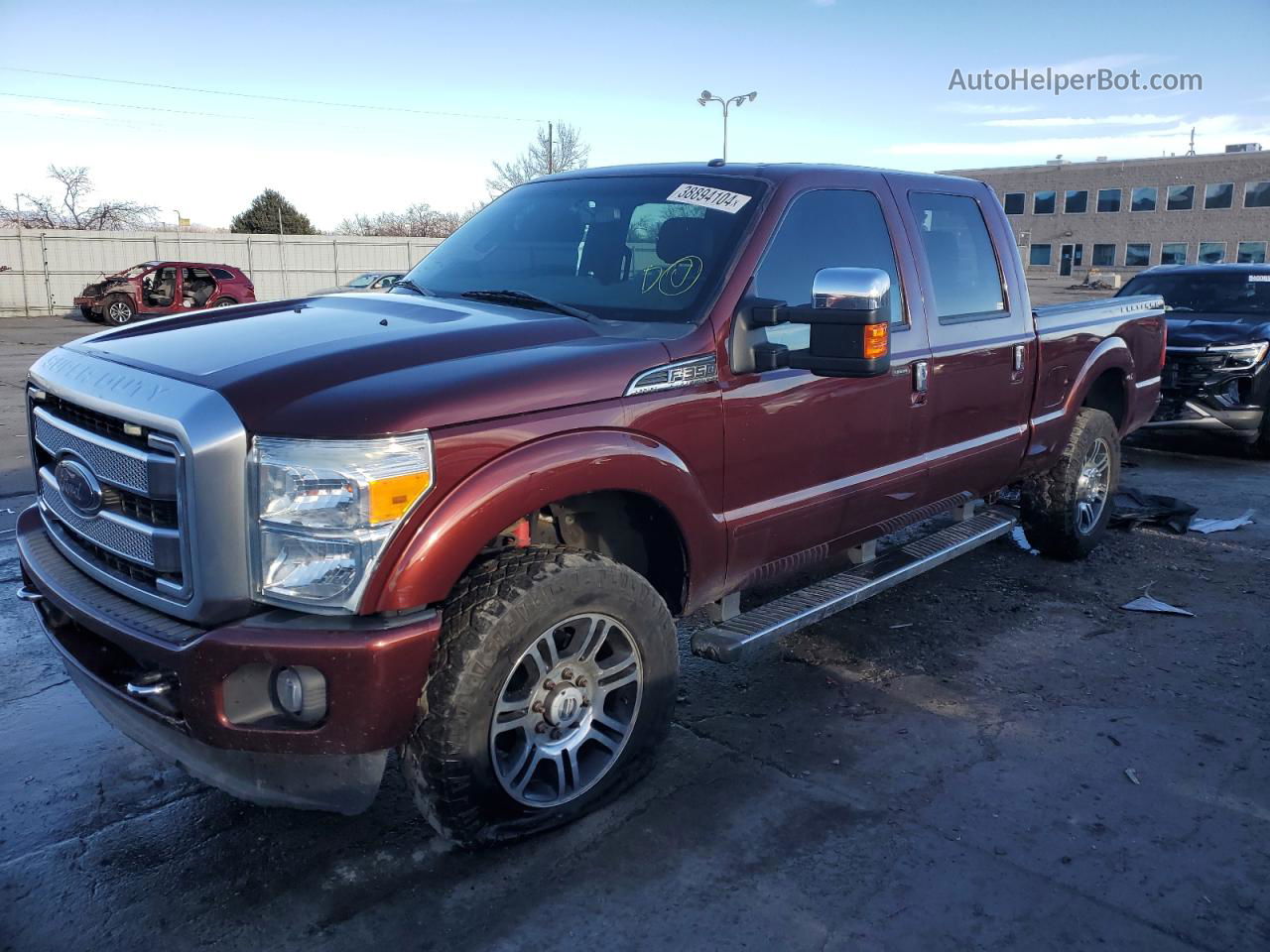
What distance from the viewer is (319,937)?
259cm

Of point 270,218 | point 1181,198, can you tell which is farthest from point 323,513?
point 1181,198

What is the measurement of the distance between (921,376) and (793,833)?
6.51 ft

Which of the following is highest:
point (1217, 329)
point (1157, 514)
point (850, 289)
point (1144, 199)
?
point (1144, 199)

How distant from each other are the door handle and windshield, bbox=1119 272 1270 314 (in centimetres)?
680

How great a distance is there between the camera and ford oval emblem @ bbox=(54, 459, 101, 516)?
2.86m

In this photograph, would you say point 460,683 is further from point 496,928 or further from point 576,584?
point 496,928

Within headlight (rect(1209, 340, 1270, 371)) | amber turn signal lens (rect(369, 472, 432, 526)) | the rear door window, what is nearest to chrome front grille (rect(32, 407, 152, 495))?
amber turn signal lens (rect(369, 472, 432, 526))

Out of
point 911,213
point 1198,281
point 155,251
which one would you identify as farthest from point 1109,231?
point 911,213

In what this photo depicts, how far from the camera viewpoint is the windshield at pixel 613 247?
11.5 ft

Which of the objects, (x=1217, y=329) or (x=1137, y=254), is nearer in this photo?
(x=1217, y=329)

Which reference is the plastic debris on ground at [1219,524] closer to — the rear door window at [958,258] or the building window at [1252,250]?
the rear door window at [958,258]

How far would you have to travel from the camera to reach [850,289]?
9.96 feet

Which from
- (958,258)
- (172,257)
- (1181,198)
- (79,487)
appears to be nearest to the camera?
(79,487)

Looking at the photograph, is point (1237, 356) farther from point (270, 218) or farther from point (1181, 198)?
point (1181, 198)
